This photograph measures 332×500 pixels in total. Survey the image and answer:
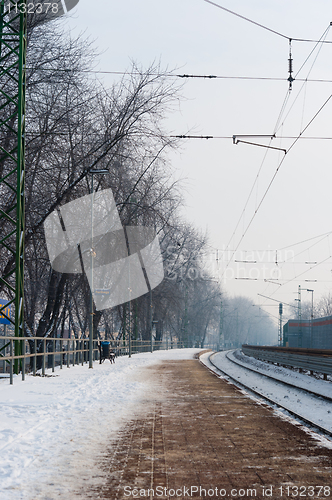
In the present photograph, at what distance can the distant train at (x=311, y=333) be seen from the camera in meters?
43.8

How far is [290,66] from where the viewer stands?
731 inches

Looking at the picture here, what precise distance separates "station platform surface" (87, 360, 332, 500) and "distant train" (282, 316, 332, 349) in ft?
112

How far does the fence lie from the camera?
15523 millimetres

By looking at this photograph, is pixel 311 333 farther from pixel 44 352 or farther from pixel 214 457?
pixel 214 457

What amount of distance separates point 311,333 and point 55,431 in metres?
45.9

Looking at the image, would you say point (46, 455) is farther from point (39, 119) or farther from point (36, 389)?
point (39, 119)

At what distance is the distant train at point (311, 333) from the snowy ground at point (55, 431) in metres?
31.5

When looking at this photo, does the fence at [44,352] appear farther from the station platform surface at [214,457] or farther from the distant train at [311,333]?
the distant train at [311,333]
